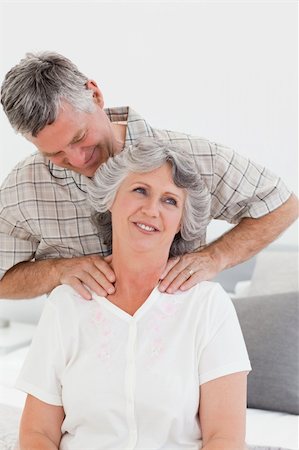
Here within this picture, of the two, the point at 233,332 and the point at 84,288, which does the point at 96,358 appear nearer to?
the point at 84,288

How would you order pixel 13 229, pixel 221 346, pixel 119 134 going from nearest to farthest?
pixel 221 346 < pixel 119 134 < pixel 13 229

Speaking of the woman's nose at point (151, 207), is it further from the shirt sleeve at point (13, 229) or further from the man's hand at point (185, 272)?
the shirt sleeve at point (13, 229)

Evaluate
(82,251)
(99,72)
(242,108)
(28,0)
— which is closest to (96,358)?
(82,251)

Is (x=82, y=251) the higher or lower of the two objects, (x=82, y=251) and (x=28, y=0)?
the lower

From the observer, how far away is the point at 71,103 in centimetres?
182

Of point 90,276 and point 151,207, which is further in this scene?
point 90,276

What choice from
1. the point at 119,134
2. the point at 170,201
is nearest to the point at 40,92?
the point at 119,134

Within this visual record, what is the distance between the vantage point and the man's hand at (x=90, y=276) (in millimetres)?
1812

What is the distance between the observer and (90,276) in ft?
6.01

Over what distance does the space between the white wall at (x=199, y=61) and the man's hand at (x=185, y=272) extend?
1457 millimetres

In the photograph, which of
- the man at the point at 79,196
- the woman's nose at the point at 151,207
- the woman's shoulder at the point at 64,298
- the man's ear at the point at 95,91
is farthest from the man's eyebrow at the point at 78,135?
the woman's shoulder at the point at 64,298

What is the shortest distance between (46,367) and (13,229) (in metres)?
0.54

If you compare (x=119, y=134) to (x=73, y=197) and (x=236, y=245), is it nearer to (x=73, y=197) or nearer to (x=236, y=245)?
(x=73, y=197)

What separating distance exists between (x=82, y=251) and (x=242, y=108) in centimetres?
145
